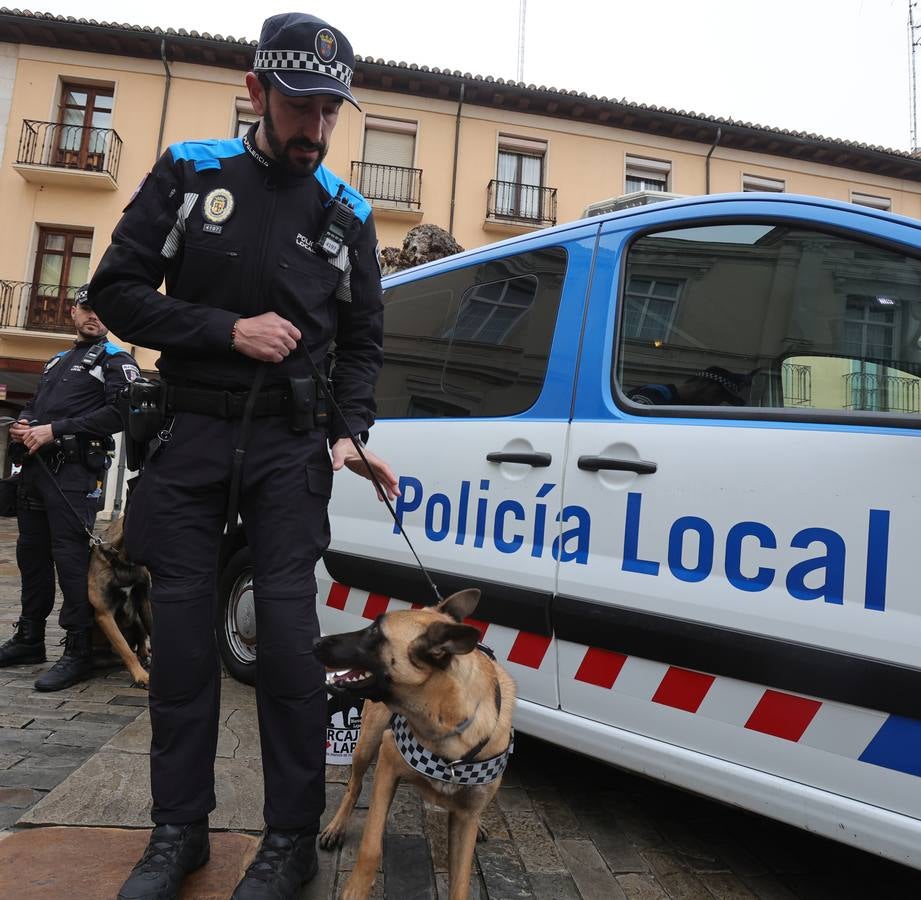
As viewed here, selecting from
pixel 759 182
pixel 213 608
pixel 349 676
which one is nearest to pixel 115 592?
pixel 213 608

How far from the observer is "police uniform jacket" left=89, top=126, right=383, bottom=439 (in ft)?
5.27

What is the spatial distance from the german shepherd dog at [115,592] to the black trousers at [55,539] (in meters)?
0.07

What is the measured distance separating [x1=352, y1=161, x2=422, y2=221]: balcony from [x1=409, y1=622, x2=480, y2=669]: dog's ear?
14.3m

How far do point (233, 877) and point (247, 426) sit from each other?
104cm

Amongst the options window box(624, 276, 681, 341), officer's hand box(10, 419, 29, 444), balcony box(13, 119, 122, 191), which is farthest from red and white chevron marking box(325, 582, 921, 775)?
balcony box(13, 119, 122, 191)

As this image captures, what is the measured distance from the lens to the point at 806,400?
1.68 metres

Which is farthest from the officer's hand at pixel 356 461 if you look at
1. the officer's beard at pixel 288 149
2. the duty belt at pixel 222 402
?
the officer's beard at pixel 288 149

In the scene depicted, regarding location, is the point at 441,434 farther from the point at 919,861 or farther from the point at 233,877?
the point at 919,861

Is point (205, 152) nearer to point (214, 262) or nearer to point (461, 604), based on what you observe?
point (214, 262)

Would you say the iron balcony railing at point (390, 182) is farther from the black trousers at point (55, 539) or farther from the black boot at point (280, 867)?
the black boot at point (280, 867)

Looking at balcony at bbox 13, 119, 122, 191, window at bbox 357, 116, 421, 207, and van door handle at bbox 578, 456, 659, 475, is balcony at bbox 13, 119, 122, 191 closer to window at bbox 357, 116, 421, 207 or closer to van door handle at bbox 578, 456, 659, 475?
window at bbox 357, 116, 421, 207

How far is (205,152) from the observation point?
1.67 meters

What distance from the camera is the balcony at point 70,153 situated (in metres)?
14.2

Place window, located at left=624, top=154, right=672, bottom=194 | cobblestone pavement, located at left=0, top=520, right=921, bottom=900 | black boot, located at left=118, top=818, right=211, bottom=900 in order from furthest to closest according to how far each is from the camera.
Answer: window, located at left=624, top=154, right=672, bottom=194 < cobblestone pavement, located at left=0, top=520, right=921, bottom=900 < black boot, located at left=118, top=818, right=211, bottom=900
